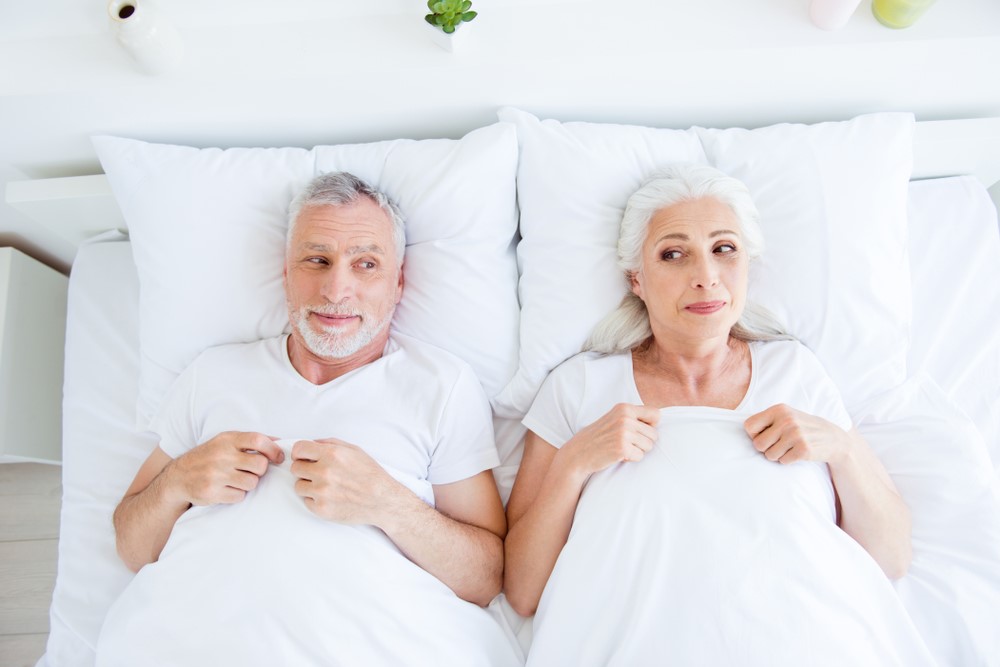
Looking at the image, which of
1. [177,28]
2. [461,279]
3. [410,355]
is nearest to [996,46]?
[461,279]

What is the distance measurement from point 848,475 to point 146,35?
174 cm

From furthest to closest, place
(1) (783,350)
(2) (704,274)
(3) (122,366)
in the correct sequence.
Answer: (3) (122,366), (1) (783,350), (2) (704,274)

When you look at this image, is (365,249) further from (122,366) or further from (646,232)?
(122,366)

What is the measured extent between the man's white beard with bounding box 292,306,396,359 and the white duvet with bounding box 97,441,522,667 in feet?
0.92

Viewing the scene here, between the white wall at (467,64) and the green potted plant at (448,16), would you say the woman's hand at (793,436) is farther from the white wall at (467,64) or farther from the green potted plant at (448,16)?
the green potted plant at (448,16)

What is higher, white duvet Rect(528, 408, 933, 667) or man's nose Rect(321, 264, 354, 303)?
man's nose Rect(321, 264, 354, 303)

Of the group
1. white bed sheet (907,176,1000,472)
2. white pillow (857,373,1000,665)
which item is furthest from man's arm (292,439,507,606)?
white bed sheet (907,176,1000,472)

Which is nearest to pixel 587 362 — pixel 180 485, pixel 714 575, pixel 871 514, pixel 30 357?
pixel 714 575

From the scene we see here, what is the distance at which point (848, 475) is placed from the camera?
4.48 feet

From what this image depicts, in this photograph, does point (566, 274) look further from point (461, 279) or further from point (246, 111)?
point (246, 111)

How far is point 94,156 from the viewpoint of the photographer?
180 centimetres

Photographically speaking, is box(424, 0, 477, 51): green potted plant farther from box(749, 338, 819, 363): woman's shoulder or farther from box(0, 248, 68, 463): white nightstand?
box(0, 248, 68, 463): white nightstand

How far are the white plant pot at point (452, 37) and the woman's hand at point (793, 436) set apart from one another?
105 cm

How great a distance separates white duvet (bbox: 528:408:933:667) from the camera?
118 centimetres
